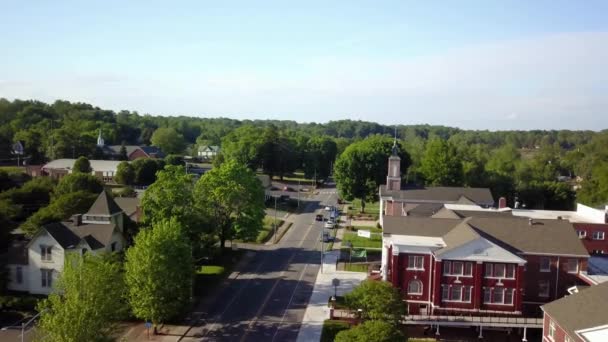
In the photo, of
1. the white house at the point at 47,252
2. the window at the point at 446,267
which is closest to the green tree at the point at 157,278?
the white house at the point at 47,252

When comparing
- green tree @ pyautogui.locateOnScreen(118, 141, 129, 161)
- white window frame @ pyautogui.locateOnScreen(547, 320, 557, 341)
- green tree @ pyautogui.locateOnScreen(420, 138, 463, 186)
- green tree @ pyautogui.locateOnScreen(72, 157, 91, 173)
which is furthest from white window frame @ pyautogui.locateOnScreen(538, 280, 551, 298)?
green tree @ pyautogui.locateOnScreen(118, 141, 129, 161)

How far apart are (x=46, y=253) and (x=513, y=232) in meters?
36.6

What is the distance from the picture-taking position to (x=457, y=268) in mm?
40719

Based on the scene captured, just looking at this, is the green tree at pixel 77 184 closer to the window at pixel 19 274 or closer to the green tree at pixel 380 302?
the window at pixel 19 274

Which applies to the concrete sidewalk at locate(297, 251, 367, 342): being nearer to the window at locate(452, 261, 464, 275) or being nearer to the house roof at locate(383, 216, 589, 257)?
the house roof at locate(383, 216, 589, 257)

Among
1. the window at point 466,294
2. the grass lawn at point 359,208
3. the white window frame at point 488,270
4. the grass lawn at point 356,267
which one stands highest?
the white window frame at point 488,270

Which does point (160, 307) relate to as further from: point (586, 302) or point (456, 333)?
point (586, 302)

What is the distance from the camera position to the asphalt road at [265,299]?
36.9m

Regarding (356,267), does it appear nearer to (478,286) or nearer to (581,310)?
(478,286)

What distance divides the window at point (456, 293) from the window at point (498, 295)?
2458 millimetres

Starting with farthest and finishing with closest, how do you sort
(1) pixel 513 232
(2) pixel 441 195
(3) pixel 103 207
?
1. (2) pixel 441 195
2. (3) pixel 103 207
3. (1) pixel 513 232

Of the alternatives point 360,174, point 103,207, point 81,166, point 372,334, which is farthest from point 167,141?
point 372,334

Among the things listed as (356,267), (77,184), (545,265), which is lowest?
(356,267)

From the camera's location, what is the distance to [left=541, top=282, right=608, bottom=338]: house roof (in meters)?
28.4
